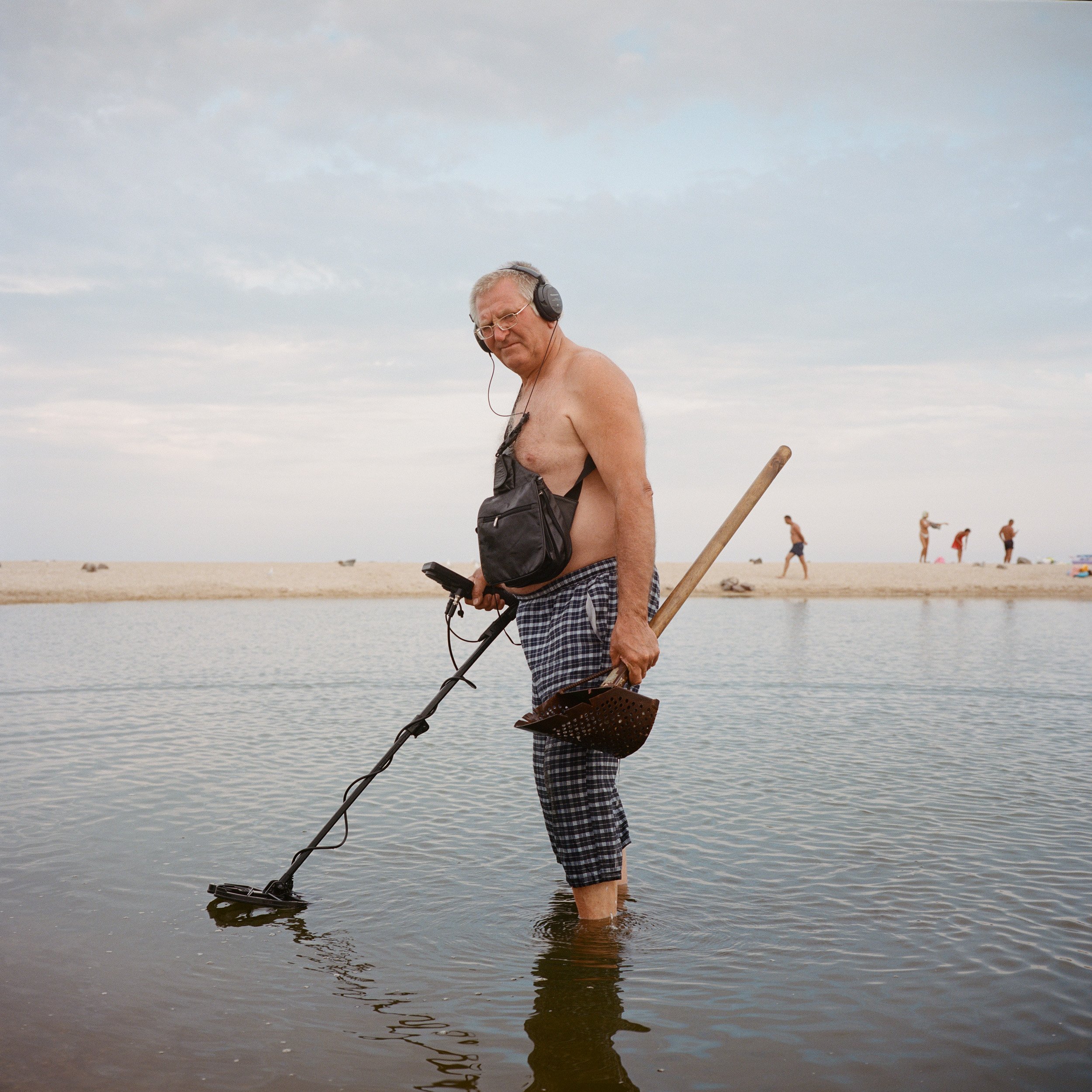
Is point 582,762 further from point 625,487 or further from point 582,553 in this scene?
point 625,487

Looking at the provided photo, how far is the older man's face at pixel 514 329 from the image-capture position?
11.0ft

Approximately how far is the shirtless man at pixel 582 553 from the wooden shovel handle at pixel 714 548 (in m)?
0.05

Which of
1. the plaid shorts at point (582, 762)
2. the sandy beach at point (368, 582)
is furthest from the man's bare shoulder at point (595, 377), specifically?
the sandy beach at point (368, 582)

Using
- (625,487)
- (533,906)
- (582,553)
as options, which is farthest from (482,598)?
(533,906)

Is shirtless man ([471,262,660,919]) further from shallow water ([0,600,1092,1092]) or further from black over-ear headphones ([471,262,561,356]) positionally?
shallow water ([0,600,1092,1092])

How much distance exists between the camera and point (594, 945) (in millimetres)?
3193

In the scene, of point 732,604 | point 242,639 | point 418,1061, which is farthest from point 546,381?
point 732,604

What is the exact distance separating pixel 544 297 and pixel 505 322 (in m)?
0.15

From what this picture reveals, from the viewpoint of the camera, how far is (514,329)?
3.37m

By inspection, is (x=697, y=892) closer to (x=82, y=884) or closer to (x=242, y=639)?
(x=82, y=884)

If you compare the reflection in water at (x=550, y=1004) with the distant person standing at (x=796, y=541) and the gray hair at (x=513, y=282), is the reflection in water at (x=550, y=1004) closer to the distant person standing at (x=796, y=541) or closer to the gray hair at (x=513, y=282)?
the gray hair at (x=513, y=282)

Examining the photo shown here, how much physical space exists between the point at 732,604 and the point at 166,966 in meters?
17.2

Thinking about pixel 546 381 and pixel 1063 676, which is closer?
pixel 546 381

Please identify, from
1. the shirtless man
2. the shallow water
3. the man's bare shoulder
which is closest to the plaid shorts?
the shirtless man
